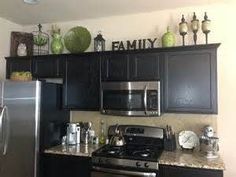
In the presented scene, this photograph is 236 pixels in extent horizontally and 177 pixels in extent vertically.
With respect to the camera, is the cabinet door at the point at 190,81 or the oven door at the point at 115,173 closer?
the oven door at the point at 115,173

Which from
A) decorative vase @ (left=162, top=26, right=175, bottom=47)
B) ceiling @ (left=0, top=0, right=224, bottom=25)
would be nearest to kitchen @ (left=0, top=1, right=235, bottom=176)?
ceiling @ (left=0, top=0, right=224, bottom=25)

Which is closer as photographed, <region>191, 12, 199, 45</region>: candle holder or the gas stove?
the gas stove

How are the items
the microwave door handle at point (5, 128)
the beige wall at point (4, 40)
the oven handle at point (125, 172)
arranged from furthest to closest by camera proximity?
1. the beige wall at point (4, 40)
2. the microwave door handle at point (5, 128)
3. the oven handle at point (125, 172)

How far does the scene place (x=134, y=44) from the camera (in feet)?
10.2

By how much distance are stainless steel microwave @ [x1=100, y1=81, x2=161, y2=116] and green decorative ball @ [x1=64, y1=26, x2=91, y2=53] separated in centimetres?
65

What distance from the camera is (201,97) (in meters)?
2.67

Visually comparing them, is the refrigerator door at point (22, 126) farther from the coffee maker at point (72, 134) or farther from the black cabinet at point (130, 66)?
the black cabinet at point (130, 66)

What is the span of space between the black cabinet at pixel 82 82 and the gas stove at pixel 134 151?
51cm

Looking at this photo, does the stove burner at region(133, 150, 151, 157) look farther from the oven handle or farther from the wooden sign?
the wooden sign

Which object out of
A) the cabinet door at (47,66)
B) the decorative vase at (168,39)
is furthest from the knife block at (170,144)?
the cabinet door at (47,66)

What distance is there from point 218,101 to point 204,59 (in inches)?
22.3

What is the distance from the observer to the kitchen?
2.85 metres

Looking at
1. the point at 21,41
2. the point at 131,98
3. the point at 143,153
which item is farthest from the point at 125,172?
the point at 21,41

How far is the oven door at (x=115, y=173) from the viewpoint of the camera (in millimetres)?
2479
